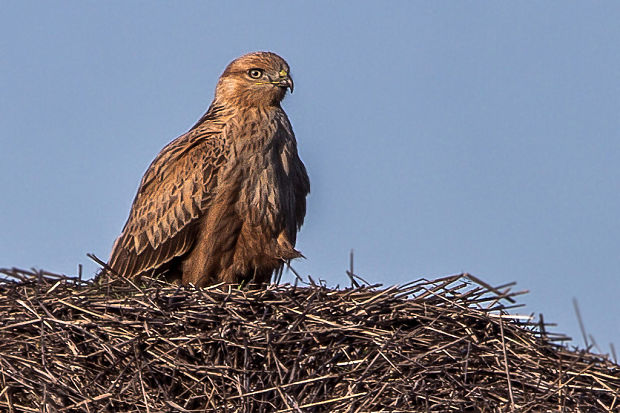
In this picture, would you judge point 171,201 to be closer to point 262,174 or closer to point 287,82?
point 262,174

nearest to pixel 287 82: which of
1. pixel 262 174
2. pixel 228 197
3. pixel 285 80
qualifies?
pixel 285 80

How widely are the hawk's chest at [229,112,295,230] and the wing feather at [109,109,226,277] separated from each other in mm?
196

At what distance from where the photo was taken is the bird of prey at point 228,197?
28.3 ft

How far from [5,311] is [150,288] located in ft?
2.93

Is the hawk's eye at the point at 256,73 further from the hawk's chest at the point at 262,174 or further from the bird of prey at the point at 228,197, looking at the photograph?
the hawk's chest at the point at 262,174

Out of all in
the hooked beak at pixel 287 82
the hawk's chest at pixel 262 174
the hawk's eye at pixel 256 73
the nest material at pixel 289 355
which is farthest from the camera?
the hawk's eye at pixel 256 73

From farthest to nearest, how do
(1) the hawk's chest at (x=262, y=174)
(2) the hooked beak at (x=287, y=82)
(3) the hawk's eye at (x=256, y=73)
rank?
(3) the hawk's eye at (x=256, y=73)
(2) the hooked beak at (x=287, y=82)
(1) the hawk's chest at (x=262, y=174)

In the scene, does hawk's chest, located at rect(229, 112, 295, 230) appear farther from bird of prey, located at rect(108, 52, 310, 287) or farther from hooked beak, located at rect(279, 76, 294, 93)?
hooked beak, located at rect(279, 76, 294, 93)

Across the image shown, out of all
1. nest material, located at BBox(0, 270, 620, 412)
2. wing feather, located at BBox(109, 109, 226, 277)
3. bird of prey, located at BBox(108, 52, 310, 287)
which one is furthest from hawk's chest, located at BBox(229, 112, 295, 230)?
nest material, located at BBox(0, 270, 620, 412)

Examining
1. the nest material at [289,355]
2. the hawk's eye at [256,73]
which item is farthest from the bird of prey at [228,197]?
the nest material at [289,355]

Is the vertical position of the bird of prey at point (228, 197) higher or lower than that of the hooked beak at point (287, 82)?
lower

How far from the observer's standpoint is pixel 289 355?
6.39 metres

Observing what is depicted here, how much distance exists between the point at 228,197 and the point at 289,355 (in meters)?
2.46

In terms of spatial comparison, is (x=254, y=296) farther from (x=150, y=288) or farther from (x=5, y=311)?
(x=5, y=311)
